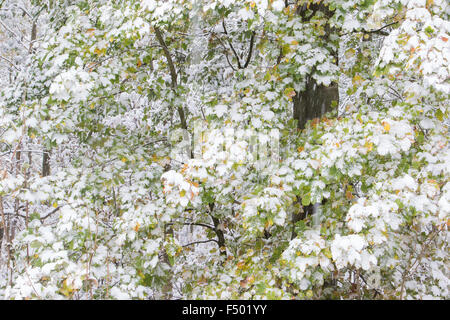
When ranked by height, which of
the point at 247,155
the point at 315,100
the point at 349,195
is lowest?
the point at 349,195

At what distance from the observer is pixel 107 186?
12.6ft

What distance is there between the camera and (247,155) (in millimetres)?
2967

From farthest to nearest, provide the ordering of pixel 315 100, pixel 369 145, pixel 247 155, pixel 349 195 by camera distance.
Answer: pixel 315 100 → pixel 349 195 → pixel 247 155 → pixel 369 145

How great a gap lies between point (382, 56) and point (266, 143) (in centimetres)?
120

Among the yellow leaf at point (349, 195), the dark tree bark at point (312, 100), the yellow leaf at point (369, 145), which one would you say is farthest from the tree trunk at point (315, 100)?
the yellow leaf at point (369, 145)

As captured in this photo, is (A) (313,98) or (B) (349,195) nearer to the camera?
(B) (349,195)

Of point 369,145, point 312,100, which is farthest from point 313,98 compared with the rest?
point 369,145

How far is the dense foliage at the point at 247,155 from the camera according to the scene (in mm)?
2799

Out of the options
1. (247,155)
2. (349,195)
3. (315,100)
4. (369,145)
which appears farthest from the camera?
(315,100)

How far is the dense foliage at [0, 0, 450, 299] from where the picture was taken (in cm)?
280

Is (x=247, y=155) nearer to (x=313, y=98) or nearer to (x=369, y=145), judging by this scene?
(x=369, y=145)

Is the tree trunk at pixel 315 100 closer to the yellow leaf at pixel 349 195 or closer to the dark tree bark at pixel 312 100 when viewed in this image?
the dark tree bark at pixel 312 100

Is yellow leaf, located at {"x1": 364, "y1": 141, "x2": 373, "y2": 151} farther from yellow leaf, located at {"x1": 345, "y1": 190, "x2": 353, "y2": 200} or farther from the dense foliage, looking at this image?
yellow leaf, located at {"x1": 345, "y1": 190, "x2": 353, "y2": 200}

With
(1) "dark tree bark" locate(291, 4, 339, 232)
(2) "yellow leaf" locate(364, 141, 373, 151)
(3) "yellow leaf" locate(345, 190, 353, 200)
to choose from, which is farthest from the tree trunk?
(2) "yellow leaf" locate(364, 141, 373, 151)
